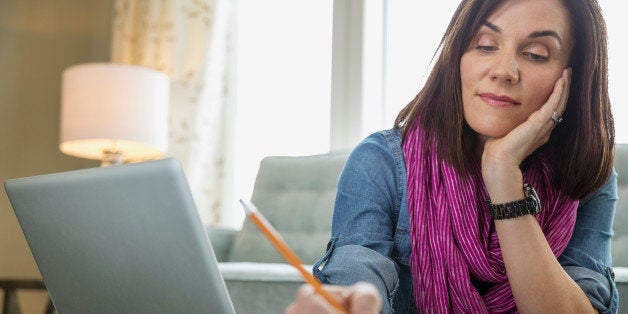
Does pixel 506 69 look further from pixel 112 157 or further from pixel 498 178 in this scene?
pixel 112 157

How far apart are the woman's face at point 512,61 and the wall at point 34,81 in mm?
2826

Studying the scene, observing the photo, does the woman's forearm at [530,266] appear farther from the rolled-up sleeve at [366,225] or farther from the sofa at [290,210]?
the sofa at [290,210]

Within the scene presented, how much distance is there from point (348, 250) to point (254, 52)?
89.7 inches

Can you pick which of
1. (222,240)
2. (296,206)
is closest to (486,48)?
(296,206)

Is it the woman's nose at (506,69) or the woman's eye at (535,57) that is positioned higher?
the woman's eye at (535,57)

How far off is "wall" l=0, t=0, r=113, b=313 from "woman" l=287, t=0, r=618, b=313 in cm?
276

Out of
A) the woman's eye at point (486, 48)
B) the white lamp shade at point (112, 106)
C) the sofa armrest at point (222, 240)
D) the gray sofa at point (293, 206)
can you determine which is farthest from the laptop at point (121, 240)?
the white lamp shade at point (112, 106)

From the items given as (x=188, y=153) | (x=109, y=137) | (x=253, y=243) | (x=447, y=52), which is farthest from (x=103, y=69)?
(x=447, y=52)

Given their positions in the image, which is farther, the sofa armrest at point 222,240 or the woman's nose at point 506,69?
the sofa armrest at point 222,240

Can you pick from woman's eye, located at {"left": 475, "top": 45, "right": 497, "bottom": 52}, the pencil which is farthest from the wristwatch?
the pencil

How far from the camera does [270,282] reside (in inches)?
68.4

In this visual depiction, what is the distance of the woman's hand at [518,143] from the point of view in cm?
106

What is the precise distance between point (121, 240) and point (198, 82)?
2356mm

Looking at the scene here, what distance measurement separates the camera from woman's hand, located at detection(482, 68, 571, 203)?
1.06 metres
